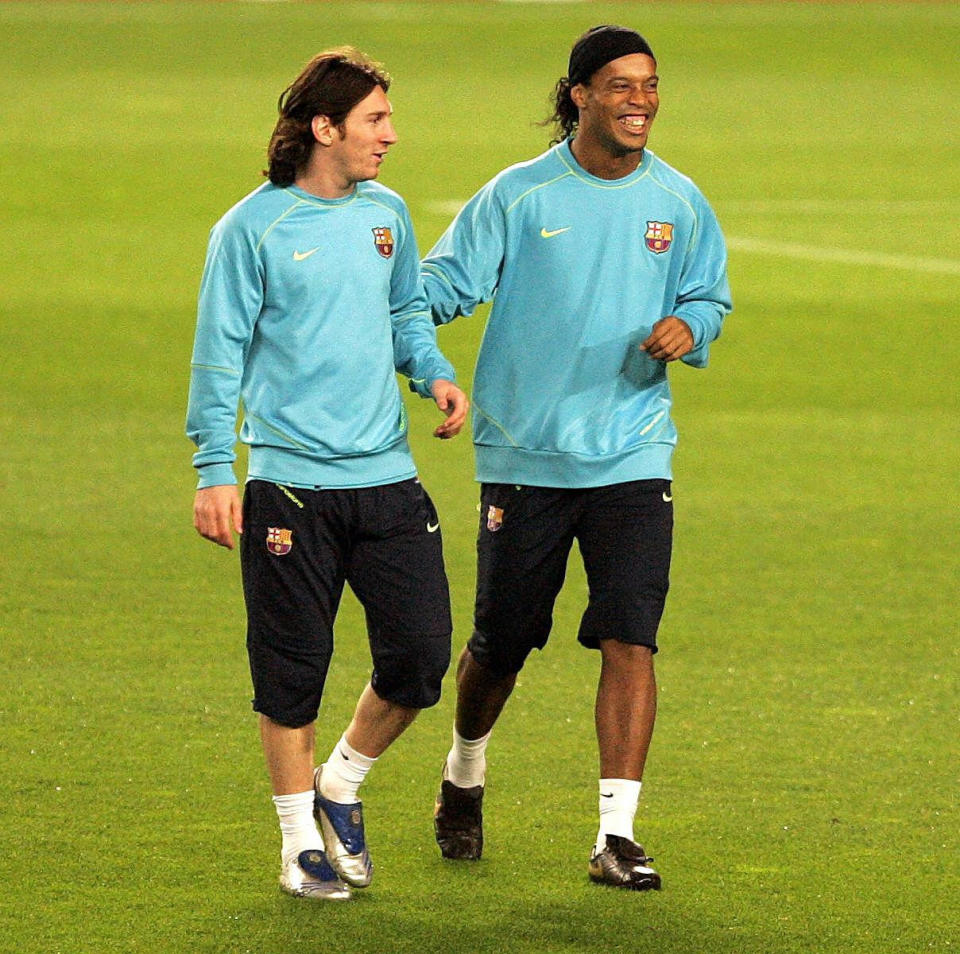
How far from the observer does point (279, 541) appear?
201 inches

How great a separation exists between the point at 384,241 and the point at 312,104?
1.16 feet

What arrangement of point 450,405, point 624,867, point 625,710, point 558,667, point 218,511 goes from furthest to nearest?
point 558,667 < point 625,710 < point 624,867 < point 450,405 < point 218,511

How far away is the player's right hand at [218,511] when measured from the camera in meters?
5.00

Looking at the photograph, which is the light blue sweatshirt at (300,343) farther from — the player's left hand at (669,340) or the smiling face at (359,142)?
the player's left hand at (669,340)

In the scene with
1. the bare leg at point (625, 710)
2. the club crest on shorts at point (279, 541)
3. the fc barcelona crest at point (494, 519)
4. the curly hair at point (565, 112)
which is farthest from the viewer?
the curly hair at point (565, 112)

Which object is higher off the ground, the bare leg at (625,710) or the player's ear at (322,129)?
the player's ear at (322,129)

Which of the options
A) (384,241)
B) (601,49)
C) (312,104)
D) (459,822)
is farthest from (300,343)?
(459,822)

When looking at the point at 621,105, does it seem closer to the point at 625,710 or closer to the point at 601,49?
the point at 601,49

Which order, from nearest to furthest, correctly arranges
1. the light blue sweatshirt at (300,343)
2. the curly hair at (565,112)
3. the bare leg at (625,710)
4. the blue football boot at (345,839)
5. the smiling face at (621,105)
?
the light blue sweatshirt at (300,343) < the blue football boot at (345,839) < the bare leg at (625,710) < the smiling face at (621,105) < the curly hair at (565,112)

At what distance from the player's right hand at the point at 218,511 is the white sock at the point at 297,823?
2.07 ft

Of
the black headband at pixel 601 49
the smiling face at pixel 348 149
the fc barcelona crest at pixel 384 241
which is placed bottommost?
the fc barcelona crest at pixel 384 241

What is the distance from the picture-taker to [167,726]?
648 cm

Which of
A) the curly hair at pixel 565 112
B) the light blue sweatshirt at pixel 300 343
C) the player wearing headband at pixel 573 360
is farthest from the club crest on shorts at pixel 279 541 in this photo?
the curly hair at pixel 565 112

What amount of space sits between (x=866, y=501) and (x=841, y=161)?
17.7 m
